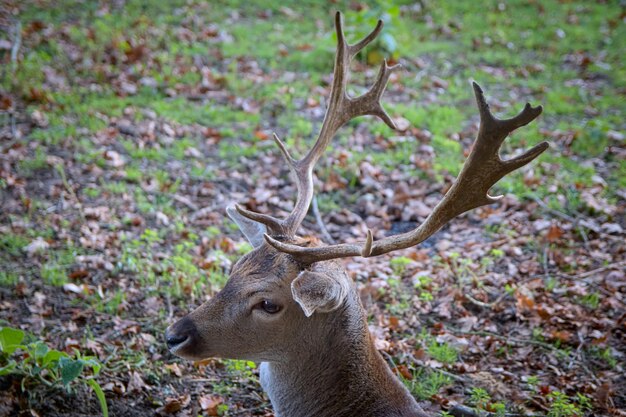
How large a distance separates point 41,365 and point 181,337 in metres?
1.11

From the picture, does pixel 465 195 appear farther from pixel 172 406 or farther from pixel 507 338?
pixel 172 406

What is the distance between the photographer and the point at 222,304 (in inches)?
147

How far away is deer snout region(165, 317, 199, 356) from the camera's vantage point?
3639mm

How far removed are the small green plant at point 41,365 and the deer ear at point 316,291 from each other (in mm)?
1392

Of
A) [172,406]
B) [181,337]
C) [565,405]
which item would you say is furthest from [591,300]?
[181,337]

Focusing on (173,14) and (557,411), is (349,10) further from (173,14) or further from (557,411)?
(557,411)

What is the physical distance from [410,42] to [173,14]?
404cm

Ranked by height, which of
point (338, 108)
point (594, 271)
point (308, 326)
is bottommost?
point (594, 271)

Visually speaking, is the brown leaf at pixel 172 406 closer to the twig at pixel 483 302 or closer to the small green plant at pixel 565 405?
the small green plant at pixel 565 405

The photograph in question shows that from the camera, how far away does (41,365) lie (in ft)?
13.7

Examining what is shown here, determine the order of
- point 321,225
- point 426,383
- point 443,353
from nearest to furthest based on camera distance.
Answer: point 426,383 → point 443,353 → point 321,225

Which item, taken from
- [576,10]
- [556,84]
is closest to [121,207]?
[556,84]

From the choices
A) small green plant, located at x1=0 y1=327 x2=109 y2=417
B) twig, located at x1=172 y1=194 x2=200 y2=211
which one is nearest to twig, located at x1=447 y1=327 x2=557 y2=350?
small green plant, located at x1=0 y1=327 x2=109 y2=417

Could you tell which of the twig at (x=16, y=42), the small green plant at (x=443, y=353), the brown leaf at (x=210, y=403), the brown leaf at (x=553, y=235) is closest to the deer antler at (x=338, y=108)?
the brown leaf at (x=210, y=403)
